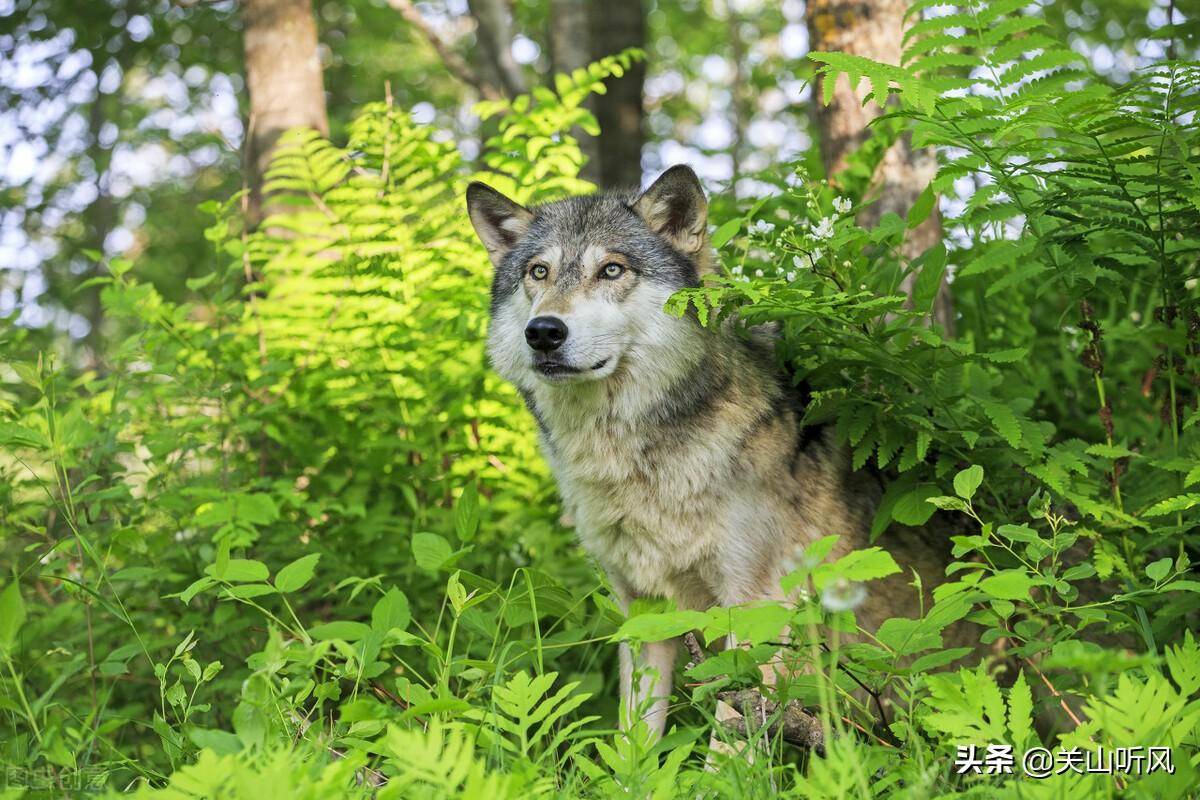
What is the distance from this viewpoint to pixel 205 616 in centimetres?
529

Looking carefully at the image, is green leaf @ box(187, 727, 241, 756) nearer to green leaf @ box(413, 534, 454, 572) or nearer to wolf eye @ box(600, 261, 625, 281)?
Answer: green leaf @ box(413, 534, 454, 572)

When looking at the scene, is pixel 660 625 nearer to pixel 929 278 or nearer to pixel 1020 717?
pixel 1020 717

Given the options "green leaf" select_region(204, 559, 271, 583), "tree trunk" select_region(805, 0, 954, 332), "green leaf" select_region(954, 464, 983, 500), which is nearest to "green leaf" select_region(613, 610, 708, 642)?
"green leaf" select_region(954, 464, 983, 500)

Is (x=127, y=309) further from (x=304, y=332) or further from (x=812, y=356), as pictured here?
(x=812, y=356)

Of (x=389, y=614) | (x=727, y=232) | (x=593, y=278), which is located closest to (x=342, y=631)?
(x=389, y=614)

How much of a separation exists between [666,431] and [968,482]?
4.54ft

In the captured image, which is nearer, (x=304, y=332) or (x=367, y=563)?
(x=367, y=563)

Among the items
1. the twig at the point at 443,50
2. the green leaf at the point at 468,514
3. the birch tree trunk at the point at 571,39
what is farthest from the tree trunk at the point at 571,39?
the green leaf at the point at 468,514

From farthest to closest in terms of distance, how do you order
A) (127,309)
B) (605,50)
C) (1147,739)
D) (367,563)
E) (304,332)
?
(605,50) → (304,332) → (367,563) → (127,309) → (1147,739)

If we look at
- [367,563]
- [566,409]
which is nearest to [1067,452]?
[566,409]

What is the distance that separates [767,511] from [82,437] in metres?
2.84

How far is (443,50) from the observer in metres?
9.05

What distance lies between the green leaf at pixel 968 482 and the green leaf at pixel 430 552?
67.9 inches

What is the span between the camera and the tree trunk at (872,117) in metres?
5.38
